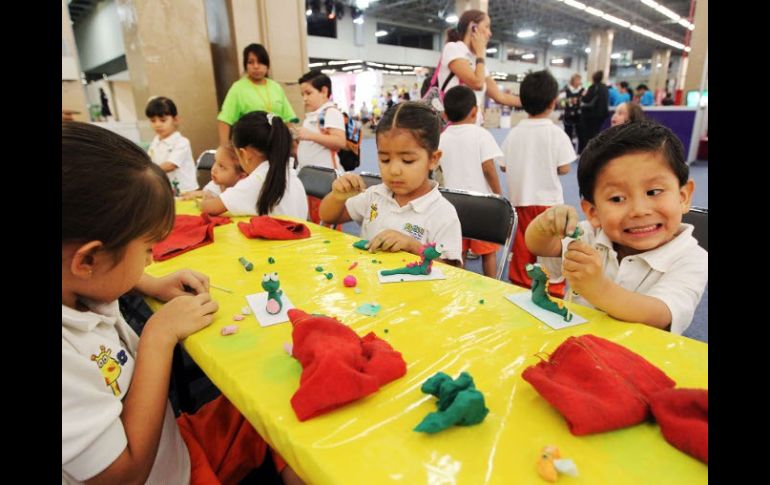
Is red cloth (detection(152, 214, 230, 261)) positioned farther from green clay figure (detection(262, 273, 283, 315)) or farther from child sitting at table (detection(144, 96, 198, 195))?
child sitting at table (detection(144, 96, 198, 195))

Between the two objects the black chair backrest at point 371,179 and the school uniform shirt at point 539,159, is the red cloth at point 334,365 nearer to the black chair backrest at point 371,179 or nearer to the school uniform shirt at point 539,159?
the black chair backrest at point 371,179

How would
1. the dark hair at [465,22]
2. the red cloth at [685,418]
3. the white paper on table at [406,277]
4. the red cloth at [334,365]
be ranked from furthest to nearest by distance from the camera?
the dark hair at [465,22], the white paper on table at [406,277], the red cloth at [334,365], the red cloth at [685,418]

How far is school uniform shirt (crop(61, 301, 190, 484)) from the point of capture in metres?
0.57

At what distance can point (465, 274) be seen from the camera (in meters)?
1.17

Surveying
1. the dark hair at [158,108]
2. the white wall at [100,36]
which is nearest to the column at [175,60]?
the dark hair at [158,108]

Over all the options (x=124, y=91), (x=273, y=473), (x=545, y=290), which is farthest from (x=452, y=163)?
(x=124, y=91)

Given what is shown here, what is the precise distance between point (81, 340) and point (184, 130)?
4.33m

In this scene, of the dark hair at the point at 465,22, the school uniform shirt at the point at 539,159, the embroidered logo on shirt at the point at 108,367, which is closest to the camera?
the embroidered logo on shirt at the point at 108,367

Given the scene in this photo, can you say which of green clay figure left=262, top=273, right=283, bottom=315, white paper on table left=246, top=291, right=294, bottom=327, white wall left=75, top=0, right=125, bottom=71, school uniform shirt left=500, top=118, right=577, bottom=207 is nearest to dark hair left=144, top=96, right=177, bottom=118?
school uniform shirt left=500, top=118, right=577, bottom=207

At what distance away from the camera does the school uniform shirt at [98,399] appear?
0.57 metres

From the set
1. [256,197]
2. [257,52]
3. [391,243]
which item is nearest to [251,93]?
[257,52]

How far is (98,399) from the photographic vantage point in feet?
2.00

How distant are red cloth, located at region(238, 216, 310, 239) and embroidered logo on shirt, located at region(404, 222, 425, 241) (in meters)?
0.40

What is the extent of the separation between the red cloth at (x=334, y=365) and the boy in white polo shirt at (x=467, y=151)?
1.98m
